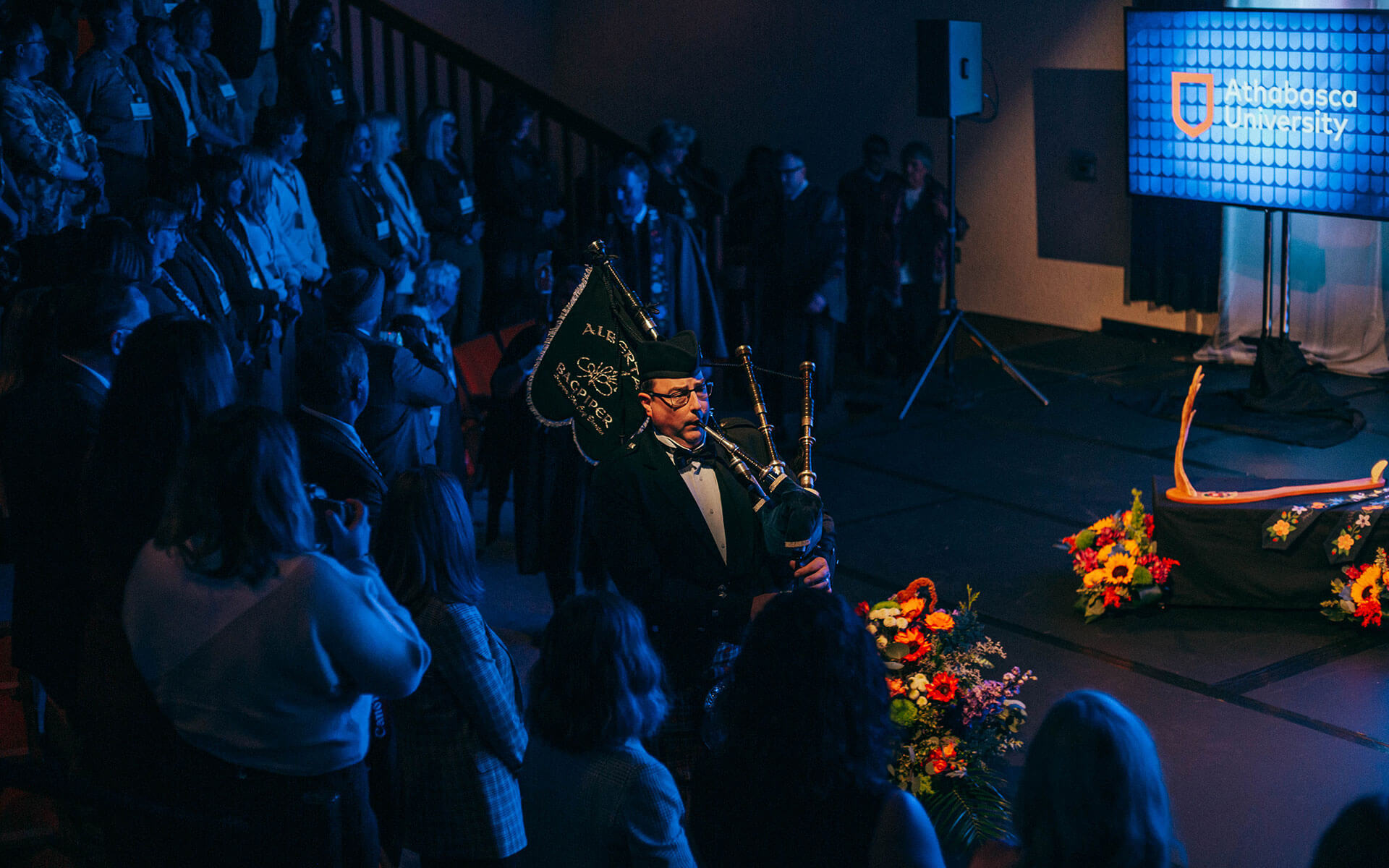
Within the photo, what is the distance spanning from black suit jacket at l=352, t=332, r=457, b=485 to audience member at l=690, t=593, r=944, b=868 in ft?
8.93

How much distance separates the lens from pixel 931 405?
877 centimetres

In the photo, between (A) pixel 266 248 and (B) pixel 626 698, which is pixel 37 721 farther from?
(A) pixel 266 248

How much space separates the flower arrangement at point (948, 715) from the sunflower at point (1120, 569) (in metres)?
1.45

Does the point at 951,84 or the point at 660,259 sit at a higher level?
the point at 951,84

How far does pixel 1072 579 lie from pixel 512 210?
4562mm

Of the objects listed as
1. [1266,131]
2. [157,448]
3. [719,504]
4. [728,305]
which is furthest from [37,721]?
[1266,131]

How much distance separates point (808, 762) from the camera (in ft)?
7.19

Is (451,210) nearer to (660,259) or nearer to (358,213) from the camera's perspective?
(358,213)

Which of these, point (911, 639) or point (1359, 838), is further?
point (911, 639)

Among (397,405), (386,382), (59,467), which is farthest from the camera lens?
(397,405)

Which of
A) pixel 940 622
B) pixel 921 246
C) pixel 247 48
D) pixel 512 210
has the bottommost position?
pixel 940 622

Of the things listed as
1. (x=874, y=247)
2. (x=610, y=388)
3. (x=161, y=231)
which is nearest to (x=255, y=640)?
(x=610, y=388)

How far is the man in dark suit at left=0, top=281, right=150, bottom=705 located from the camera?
3113 millimetres

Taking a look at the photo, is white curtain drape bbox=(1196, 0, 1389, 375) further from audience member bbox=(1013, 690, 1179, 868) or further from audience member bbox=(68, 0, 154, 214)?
audience member bbox=(1013, 690, 1179, 868)
